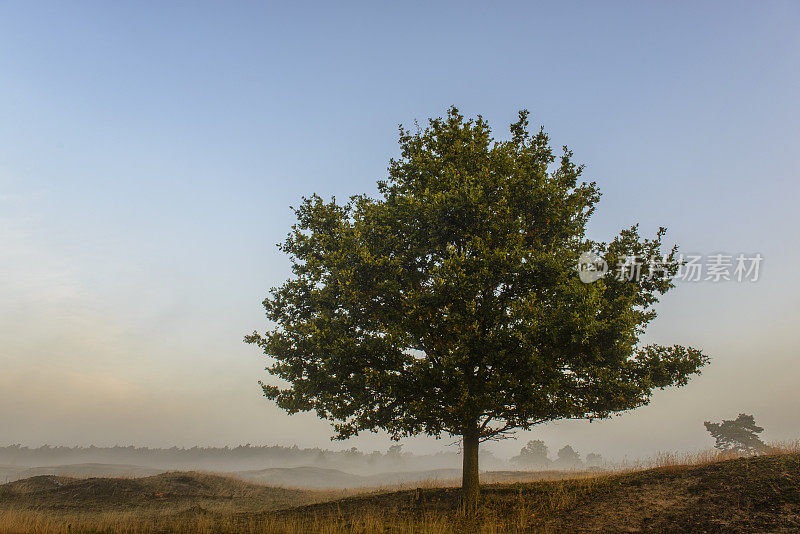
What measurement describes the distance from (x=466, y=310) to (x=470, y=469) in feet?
20.3

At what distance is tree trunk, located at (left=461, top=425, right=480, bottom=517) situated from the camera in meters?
14.2

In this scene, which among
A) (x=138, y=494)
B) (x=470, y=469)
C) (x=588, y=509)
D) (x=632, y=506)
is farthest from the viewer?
(x=138, y=494)

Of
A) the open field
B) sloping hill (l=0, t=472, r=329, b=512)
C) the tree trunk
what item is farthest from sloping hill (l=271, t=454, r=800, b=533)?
sloping hill (l=0, t=472, r=329, b=512)

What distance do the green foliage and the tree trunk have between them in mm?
321

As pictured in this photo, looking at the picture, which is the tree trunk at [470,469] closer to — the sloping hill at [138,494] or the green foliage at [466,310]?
the green foliage at [466,310]

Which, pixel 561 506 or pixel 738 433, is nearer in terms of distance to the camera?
pixel 561 506

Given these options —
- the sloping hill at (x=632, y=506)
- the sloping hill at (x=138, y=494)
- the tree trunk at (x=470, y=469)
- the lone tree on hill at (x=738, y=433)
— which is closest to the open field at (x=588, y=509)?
the sloping hill at (x=632, y=506)

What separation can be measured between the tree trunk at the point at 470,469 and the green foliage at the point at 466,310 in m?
0.32

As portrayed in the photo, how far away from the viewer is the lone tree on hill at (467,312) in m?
12.6

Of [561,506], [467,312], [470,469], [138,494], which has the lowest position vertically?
[138,494]

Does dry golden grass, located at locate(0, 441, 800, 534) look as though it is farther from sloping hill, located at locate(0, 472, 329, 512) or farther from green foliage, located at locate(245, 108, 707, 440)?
sloping hill, located at locate(0, 472, 329, 512)

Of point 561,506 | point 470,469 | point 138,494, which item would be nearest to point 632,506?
point 561,506

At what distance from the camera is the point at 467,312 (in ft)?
42.1

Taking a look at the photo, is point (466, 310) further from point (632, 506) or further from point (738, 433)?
point (738, 433)
